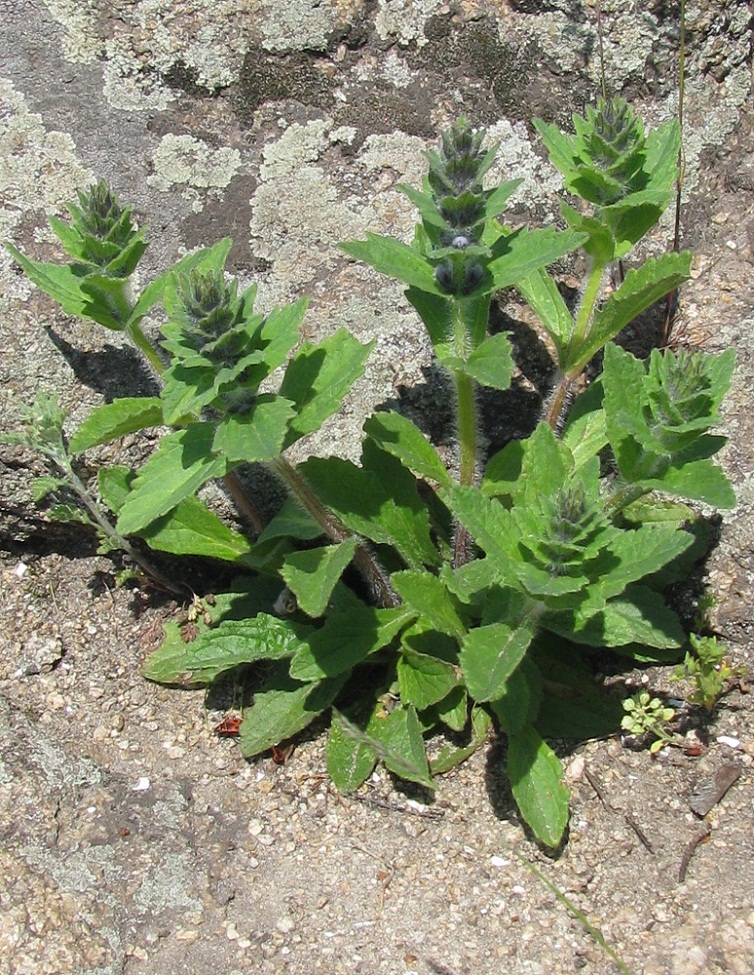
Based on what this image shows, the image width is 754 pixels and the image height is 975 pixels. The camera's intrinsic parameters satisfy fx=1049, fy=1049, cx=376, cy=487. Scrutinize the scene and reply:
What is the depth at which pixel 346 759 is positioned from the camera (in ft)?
13.7

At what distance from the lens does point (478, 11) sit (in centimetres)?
508

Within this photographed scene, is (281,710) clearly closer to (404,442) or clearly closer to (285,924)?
(285,924)

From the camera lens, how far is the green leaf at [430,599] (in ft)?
13.1

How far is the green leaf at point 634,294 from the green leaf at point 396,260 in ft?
2.39

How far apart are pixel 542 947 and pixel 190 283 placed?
2.53m

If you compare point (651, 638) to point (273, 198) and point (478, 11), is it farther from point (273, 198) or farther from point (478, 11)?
point (478, 11)

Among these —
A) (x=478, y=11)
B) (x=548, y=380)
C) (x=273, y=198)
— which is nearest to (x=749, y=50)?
(x=478, y=11)

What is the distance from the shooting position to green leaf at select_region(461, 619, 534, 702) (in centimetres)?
348

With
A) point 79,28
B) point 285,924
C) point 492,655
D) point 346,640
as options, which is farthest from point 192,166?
point 285,924

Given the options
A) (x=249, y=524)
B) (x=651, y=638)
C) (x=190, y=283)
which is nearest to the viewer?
(x=190, y=283)

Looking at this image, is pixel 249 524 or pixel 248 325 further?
pixel 249 524

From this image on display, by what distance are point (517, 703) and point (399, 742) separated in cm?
48

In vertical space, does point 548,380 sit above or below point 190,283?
below

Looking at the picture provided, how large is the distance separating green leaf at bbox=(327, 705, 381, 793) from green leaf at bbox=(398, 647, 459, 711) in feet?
0.87
